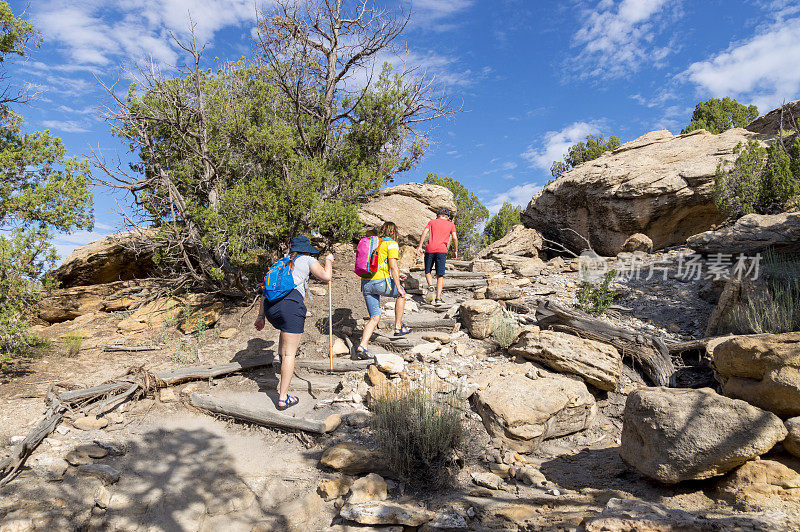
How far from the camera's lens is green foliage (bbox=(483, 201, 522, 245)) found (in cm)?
2517

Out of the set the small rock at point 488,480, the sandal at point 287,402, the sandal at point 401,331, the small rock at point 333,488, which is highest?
the sandal at point 401,331

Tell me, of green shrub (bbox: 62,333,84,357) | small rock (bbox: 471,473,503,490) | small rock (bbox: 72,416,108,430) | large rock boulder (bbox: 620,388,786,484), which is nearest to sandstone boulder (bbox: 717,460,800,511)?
large rock boulder (bbox: 620,388,786,484)

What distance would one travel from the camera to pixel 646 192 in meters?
11.2

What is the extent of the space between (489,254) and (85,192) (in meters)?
11.2

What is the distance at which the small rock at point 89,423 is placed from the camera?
15.9 ft

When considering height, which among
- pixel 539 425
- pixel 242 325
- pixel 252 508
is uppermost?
pixel 242 325

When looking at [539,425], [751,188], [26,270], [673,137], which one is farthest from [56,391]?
[673,137]

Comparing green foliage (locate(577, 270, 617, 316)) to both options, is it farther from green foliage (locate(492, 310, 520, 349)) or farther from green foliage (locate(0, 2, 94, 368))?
green foliage (locate(0, 2, 94, 368))

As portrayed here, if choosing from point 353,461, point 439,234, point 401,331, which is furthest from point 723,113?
point 353,461

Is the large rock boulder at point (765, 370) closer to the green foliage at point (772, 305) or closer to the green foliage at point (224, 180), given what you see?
the green foliage at point (772, 305)

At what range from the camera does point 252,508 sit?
3781mm

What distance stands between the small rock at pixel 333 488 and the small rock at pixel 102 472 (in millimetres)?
2028

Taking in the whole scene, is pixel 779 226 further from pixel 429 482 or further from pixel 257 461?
pixel 257 461

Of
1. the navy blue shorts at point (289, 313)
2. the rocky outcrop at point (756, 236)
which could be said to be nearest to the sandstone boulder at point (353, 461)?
the navy blue shorts at point (289, 313)
